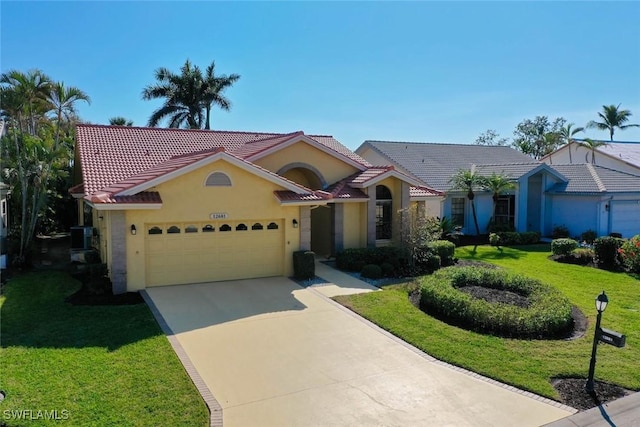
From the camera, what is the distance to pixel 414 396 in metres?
8.09

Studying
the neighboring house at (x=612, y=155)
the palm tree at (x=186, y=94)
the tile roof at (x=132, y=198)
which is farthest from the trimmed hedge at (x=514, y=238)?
the palm tree at (x=186, y=94)

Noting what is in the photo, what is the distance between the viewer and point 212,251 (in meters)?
15.9

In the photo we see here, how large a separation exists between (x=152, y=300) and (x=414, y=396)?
28.2 feet

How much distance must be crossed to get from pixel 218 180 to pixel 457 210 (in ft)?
61.0

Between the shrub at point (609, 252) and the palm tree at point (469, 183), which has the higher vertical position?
the palm tree at point (469, 183)

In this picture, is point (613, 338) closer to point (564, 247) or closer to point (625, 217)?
point (564, 247)

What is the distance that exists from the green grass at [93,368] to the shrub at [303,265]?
5.79 m

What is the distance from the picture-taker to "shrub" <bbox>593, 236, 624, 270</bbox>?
19812 millimetres

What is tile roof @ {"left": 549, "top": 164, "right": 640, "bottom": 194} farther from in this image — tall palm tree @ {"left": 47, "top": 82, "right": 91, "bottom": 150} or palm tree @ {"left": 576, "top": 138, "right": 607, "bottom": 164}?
tall palm tree @ {"left": 47, "top": 82, "right": 91, "bottom": 150}

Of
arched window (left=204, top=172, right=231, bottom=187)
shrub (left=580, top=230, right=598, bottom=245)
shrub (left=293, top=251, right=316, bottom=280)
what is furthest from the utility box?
shrub (left=580, top=230, right=598, bottom=245)

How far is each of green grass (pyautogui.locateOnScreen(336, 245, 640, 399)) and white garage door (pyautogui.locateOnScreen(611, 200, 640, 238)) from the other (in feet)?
42.6

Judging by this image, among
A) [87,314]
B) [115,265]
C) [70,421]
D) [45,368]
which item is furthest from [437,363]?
[115,265]

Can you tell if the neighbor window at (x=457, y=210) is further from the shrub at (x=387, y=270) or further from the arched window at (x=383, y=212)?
the shrub at (x=387, y=270)

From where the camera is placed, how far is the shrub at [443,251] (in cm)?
→ 1955
